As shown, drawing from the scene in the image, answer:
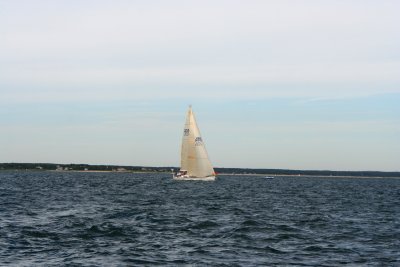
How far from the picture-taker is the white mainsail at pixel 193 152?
4525 inches

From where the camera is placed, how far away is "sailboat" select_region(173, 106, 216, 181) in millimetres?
115000

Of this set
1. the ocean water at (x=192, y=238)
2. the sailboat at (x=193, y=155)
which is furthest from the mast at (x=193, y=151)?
the ocean water at (x=192, y=238)

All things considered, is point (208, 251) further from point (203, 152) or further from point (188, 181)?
point (188, 181)

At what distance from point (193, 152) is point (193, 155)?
3.49 ft

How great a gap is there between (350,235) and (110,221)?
1492 cm

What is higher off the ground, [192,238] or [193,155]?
[193,155]

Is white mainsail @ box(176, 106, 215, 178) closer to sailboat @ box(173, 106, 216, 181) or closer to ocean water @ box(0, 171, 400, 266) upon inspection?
sailboat @ box(173, 106, 216, 181)

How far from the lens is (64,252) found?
26.2 meters

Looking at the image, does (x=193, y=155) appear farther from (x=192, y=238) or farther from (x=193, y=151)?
(x=192, y=238)

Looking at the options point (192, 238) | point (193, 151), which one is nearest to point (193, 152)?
point (193, 151)

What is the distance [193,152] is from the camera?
381ft

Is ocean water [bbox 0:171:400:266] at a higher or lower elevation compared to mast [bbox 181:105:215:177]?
lower

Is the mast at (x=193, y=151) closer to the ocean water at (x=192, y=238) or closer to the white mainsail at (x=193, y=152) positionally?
the white mainsail at (x=193, y=152)

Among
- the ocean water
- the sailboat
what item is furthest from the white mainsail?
the ocean water
